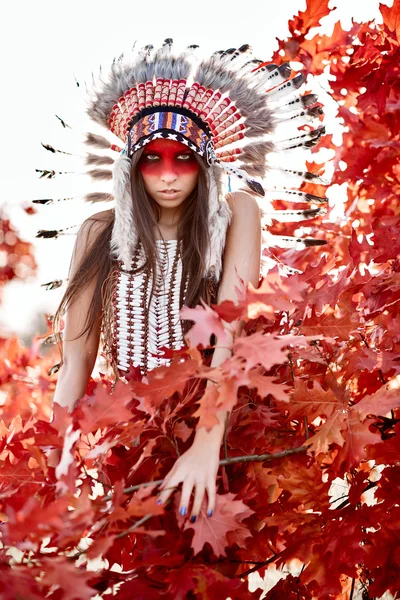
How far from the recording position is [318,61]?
7.66ft

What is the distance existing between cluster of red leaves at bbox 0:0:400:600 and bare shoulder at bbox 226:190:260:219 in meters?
0.28

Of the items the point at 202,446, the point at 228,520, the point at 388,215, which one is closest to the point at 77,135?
the point at 388,215

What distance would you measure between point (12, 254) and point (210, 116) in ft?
4.13

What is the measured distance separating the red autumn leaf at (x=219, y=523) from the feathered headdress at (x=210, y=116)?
765mm

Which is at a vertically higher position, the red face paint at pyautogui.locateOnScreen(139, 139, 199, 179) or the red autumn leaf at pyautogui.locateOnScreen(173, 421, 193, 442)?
the red face paint at pyautogui.locateOnScreen(139, 139, 199, 179)

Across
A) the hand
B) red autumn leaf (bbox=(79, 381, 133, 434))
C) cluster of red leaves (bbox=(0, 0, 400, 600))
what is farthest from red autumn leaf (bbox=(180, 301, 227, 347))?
the hand

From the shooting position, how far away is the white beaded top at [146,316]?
6.53 ft

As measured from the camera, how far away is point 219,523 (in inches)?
52.8

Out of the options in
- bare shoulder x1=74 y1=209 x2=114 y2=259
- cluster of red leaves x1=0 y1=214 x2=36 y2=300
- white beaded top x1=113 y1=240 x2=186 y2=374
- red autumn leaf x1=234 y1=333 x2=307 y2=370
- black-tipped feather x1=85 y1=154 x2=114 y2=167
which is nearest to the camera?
red autumn leaf x1=234 y1=333 x2=307 y2=370

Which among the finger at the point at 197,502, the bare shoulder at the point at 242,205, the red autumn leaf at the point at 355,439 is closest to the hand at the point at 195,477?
the finger at the point at 197,502

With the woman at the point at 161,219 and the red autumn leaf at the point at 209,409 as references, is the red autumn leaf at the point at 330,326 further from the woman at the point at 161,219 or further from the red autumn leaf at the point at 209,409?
the red autumn leaf at the point at 209,409

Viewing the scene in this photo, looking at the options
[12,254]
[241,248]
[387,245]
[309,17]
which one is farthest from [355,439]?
[12,254]

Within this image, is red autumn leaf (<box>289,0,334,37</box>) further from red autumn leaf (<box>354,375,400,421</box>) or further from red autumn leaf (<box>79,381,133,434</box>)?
red autumn leaf (<box>79,381,133,434</box>)

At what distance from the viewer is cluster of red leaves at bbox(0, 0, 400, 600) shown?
1139mm
